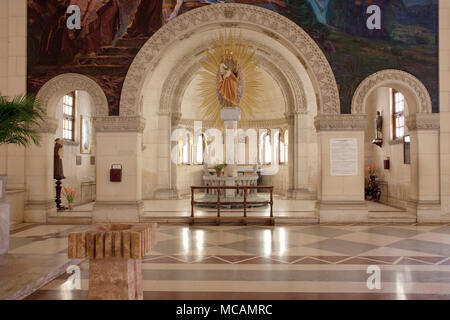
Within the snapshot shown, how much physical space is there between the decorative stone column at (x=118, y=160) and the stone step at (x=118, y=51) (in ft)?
6.16

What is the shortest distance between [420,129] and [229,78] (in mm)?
6196

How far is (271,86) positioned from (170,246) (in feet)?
43.3

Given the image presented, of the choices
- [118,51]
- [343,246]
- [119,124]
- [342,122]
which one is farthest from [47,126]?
[343,246]

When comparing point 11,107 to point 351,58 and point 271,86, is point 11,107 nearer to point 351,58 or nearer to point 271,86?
point 351,58

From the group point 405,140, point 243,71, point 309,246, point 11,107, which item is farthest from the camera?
point 243,71

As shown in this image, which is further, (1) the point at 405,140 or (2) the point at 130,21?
→ (1) the point at 405,140

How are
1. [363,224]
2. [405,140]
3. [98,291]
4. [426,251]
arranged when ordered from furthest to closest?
[405,140] → [363,224] → [426,251] → [98,291]

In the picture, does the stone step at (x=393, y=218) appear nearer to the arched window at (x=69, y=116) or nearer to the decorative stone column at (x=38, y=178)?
the decorative stone column at (x=38, y=178)

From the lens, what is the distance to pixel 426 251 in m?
7.80

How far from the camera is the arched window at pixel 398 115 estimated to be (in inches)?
554

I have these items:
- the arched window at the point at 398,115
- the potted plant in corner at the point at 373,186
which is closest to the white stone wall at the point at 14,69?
the arched window at the point at 398,115

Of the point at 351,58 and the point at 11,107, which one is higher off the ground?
the point at 351,58

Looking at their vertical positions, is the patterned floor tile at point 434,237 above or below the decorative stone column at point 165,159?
below
